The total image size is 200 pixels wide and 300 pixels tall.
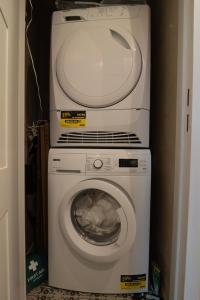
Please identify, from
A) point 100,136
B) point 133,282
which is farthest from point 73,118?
point 133,282

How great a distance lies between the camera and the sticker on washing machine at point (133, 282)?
1306mm

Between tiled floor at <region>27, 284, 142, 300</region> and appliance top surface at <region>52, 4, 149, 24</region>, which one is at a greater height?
appliance top surface at <region>52, 4, 149, 24</region>

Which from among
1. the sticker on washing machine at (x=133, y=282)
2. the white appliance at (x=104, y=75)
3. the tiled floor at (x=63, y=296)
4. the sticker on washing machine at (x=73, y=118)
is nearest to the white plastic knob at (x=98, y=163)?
the white appliance at (x=104, y=75)

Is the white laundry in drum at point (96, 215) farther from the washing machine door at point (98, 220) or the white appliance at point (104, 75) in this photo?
the white appliance at point (104, 75)

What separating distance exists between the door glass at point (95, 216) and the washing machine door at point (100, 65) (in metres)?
0.57

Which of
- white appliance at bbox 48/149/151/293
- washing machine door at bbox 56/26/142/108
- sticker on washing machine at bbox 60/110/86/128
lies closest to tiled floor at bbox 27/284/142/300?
white appliance at bbox 48/149/151/293

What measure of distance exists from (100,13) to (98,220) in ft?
4.10

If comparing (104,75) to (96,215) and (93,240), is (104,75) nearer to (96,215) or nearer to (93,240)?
(96,215)

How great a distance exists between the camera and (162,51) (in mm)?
1436

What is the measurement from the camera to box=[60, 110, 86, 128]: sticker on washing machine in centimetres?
134

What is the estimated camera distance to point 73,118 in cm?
135

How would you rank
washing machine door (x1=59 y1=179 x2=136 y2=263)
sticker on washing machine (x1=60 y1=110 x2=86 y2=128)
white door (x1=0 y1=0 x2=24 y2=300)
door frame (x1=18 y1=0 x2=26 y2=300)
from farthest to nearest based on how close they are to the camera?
sticker on washing machine (x1=60 y1=110 x2=86 y2=128), washing machine door (x1=59 y1=179 x2=136 y2=263), door frame (x1=18 y1=0 x2=26 y2=300), white door (x1=0 y1=0 x2=24 y2=300)

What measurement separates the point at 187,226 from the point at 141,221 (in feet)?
1.22

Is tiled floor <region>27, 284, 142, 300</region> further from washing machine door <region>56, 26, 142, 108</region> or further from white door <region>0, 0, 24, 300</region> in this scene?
washing machine door <region>56, 26, 142, 108</region>
